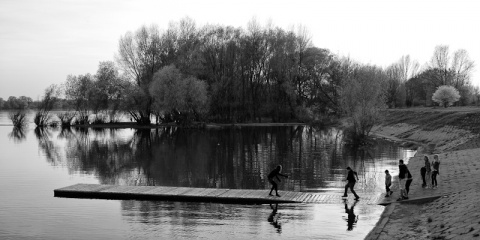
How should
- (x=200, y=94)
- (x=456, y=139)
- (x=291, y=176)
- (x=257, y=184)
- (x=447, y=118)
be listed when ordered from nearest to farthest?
1. (x=257, y=184)
2. (x=291, y=176)
3. (x=456, y=139)
4. (x=447, y=118)
5. (x=200, y=94)

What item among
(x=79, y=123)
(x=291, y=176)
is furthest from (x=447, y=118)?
(x=79, y=123)

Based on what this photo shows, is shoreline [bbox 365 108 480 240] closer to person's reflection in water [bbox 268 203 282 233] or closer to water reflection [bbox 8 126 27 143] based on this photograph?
person's reflection in water [bbox 268 203 282 233]

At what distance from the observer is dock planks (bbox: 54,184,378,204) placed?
2609 centimetres

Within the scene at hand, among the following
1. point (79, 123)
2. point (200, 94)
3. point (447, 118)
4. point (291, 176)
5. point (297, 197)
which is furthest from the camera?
point (79, 123)

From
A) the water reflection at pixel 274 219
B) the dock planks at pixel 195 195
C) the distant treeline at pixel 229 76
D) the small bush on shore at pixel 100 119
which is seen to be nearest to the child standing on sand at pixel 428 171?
the dock planks at pixel 195 195

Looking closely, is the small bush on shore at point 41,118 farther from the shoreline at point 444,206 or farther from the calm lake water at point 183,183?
the shoreline at point 444,206

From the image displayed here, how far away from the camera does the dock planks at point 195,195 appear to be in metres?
26.1

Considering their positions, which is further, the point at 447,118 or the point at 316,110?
the point at 316,110

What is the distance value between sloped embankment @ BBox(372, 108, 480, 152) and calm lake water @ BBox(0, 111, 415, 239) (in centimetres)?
460

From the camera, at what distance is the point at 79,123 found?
4412 inches

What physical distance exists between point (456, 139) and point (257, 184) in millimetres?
27941

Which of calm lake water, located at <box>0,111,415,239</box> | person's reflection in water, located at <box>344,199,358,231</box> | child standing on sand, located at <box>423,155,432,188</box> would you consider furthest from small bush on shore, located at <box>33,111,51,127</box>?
person's reflection in water, located at <box>344,199,358,231</box>

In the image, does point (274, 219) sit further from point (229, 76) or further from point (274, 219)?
point (229, 76)

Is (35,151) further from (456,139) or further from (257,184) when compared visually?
(456,139)
